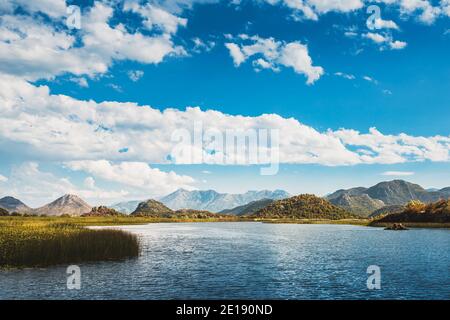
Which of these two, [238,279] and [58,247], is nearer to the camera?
[238,279]

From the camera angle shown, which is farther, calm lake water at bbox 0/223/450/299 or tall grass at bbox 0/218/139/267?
tall grass at bbox 0/218/139/267

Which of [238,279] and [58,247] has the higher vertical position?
[58,247]

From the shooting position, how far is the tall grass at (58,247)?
56375mm

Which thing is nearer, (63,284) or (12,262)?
(63,284)

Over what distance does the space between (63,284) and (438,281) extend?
46.9 m

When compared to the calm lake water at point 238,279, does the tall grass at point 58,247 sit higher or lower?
higher

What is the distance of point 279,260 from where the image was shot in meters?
72.3

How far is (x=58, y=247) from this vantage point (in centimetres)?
6066

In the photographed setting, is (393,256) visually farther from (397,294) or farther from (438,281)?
(397,294)

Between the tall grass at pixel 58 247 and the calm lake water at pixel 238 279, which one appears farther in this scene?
the tall grass at pixel 58 247

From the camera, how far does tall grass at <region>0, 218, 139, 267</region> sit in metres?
56.4
